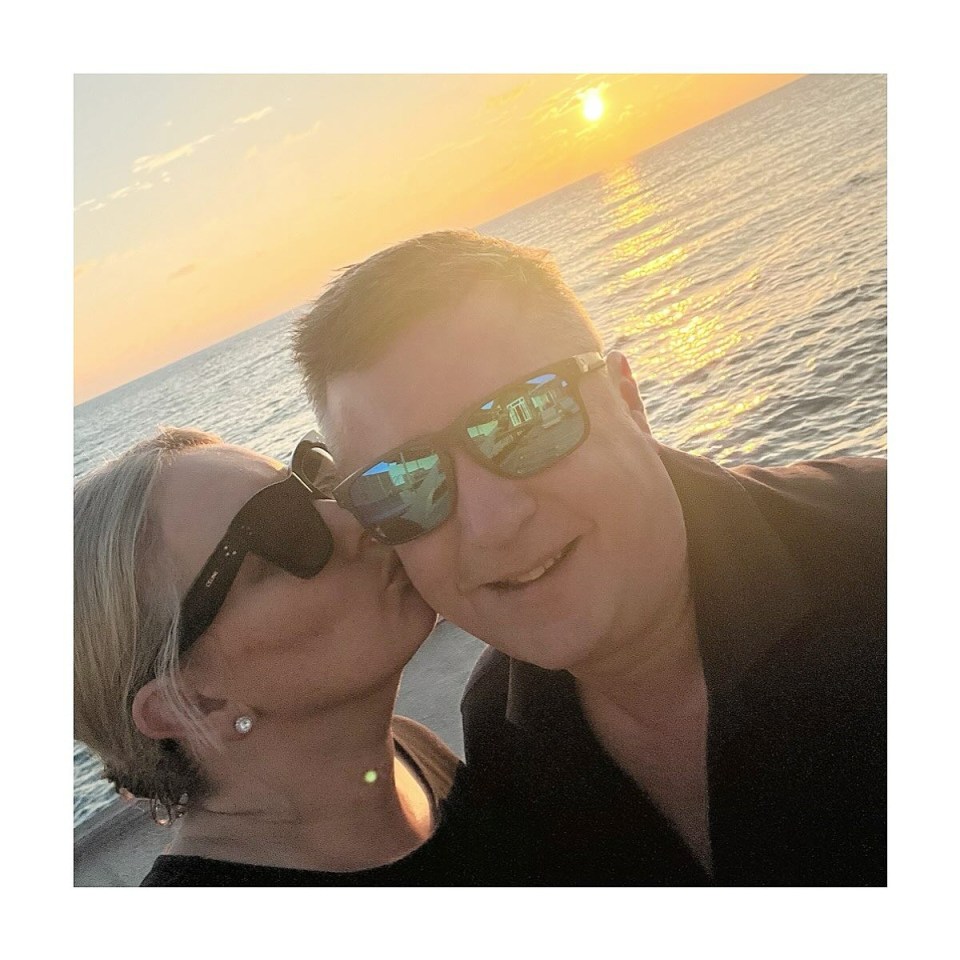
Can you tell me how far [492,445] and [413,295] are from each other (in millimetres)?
438

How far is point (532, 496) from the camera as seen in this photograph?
69.9 inches

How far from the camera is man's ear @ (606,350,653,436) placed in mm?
1908

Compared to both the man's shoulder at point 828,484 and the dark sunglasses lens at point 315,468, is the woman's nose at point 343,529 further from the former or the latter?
the man's shoulder at point 828,484

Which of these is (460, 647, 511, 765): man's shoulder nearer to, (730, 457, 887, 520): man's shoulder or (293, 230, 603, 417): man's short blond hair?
(730, 457, 887, 520): man's shoulder

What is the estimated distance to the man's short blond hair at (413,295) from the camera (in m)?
1.81

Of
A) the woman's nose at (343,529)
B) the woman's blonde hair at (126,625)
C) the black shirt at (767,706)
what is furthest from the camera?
the woman's nose at (343,529)

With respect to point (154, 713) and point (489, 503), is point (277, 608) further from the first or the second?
point (489, 503)

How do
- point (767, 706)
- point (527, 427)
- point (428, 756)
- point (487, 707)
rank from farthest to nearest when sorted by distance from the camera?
point (428, 756), point (487, 707), point (767, 706), point (527, 427)

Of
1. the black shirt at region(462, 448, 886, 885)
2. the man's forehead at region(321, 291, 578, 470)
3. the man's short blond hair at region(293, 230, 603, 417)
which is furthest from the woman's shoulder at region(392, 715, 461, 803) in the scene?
the man's short blond hair at region(293, 230, 603, 417)

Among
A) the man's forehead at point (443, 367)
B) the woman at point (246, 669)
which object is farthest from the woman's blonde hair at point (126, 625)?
the man's forehead at point (443, 367)

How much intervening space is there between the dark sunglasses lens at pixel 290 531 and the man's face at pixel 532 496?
298 mm

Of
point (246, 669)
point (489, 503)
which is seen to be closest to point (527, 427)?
point (489, 503)

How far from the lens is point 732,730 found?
1.87 m
